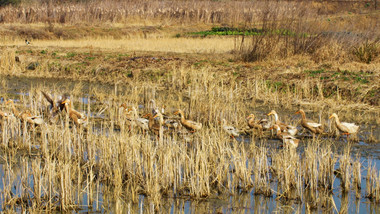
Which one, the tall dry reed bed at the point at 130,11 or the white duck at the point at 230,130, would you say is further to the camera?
the tall dry reed bed at the point at 130,11

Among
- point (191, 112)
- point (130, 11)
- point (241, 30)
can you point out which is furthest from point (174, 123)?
point (130, 11)

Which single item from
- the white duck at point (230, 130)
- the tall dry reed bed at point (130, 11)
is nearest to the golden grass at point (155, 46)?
the tall dry reed bed at point (130, 11)

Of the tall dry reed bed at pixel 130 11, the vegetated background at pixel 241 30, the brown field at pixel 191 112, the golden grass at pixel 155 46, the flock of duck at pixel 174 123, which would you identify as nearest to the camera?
the brown field at pixel 191 112

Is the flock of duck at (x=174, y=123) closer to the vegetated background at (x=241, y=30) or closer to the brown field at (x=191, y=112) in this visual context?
the brown field at (x=191, y=112)

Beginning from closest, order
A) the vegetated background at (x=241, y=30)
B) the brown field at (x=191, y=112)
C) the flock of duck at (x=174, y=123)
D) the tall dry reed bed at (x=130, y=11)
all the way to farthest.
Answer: the brown field at (x=191, y=112), the flock of duck at (x=174, y=123), the vegetated background at (x=241, y=30), the tall dry reed bed at (x=130, y=11)

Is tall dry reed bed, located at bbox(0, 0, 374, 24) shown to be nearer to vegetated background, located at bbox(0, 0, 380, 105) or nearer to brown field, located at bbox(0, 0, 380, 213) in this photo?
vegetated background, located at bbox(0, 0, 380, 105)

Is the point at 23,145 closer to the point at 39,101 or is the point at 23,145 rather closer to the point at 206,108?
the point at 39,101

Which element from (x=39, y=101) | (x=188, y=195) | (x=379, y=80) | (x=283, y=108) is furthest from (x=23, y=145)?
(x=379, y=80)

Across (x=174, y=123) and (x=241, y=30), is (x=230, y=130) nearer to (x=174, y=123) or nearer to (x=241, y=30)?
(x=174, y=123)

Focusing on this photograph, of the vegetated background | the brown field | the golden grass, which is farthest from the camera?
the golden grass

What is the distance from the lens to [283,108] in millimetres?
14023

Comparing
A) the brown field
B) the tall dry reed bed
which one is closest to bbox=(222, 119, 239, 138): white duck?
the brown field

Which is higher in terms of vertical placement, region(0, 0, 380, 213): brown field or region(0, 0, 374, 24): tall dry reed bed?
region(0, 0, 374, 24): tall dry reed bed

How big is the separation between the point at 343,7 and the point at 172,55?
34796 millimetres
